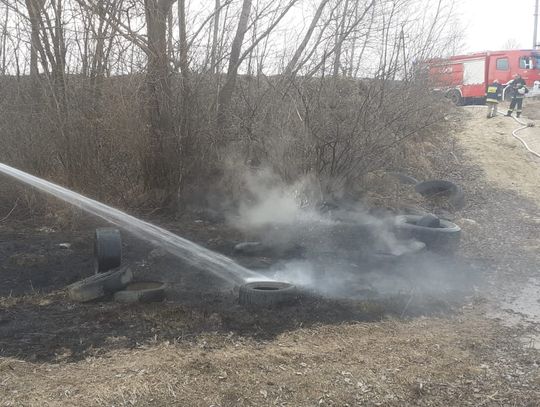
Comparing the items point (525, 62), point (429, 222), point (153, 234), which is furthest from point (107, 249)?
point (525, 62)

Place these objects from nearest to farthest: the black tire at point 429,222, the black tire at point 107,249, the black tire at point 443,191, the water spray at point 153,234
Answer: the black tire at point 107,249
the water spray at point 153,234
the black tire at point 429,222
the black tire at point 443,191

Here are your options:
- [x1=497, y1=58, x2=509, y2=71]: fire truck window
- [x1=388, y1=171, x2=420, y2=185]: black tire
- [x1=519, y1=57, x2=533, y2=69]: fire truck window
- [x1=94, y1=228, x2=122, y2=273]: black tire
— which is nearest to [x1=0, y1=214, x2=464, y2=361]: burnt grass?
[x1=94, y1=228, x2=122, y2=273]: black tire

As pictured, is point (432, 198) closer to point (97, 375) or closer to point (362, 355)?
point (362, 355)

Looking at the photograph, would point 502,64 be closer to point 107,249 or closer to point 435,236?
point 435,236

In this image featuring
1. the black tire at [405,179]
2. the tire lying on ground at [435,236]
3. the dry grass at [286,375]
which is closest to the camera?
the dry grass at [286,375]

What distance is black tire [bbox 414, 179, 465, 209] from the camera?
34.1 ft

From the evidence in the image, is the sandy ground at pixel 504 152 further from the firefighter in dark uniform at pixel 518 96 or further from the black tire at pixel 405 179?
the black tire at pixel 405 179

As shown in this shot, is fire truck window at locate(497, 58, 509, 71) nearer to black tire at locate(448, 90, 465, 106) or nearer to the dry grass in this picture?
black tire at locate(448, 90, 465, 106)

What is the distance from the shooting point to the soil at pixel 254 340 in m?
3.33

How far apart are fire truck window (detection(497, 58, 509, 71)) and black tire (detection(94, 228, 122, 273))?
2312 cm

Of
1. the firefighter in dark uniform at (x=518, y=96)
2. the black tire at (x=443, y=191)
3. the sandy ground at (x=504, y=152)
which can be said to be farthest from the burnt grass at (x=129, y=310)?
the firefighter in dark uniform at (x=518, y=96)

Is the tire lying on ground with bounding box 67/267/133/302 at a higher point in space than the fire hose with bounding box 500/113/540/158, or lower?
lower

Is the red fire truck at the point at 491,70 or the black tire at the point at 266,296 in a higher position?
the red fire truck at the point at 491,70

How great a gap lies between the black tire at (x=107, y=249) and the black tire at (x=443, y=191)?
7.30 meters
